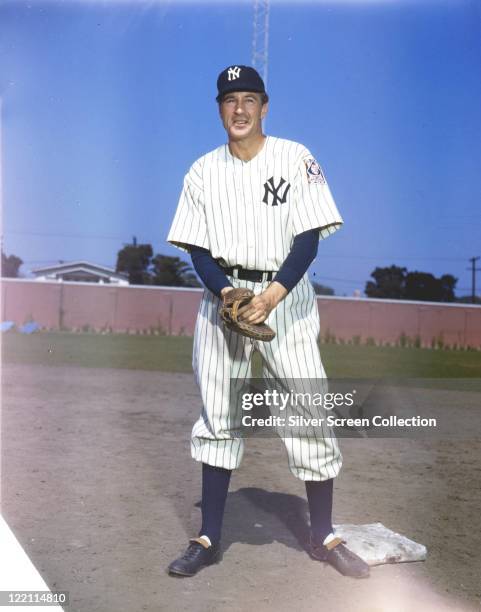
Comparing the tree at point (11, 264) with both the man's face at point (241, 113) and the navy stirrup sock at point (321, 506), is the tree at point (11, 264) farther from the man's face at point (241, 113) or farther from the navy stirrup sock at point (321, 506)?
the navy stirrup sock at point (321, 506)

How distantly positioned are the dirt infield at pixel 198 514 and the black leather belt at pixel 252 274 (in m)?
0.78

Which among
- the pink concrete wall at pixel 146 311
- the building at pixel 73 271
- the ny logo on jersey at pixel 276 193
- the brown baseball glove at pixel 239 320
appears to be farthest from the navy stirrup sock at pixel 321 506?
the pink concrete wall at pixel 146 311

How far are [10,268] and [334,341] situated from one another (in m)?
10.0

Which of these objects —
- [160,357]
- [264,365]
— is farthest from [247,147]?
[160,357]

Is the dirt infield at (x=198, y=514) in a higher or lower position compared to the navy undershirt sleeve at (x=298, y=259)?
lower

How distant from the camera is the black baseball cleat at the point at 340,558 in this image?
201 cm

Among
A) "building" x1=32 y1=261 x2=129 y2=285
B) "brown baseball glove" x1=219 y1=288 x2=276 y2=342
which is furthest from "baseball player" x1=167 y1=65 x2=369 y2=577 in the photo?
"building" x1=32 y1=261 x2=129 y2=285

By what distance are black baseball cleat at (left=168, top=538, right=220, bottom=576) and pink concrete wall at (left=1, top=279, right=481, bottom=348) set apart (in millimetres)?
10378

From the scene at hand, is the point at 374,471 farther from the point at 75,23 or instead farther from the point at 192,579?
the point at 75,23

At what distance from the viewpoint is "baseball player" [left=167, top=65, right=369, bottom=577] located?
2043mm

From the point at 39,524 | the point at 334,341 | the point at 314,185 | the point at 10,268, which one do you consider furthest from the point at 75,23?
the point at 334,341

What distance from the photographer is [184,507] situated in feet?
8.57

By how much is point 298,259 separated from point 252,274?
0.48 feet

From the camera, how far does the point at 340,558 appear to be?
80.6 inches
